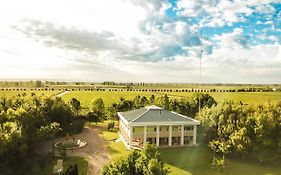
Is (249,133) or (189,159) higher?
(249,133)

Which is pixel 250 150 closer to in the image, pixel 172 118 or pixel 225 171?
pixel 225 171

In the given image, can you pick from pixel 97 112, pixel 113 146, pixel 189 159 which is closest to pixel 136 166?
pixel 189 159

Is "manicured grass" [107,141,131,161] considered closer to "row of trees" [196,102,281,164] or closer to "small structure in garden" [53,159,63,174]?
"small structure in garden" [53,159,63,174]

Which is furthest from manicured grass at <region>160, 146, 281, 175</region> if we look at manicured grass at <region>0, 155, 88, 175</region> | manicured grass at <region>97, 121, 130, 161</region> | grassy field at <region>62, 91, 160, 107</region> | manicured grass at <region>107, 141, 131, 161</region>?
grassy field at <region>62, 91, 160, 107</region>

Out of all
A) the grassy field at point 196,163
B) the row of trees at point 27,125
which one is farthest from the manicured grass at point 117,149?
the row of trees at point 27,125

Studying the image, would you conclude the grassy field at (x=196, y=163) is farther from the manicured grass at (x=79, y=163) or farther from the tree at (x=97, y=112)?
A: the tree at (x=97, y=112)

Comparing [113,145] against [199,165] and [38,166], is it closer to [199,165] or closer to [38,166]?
[38,166]
